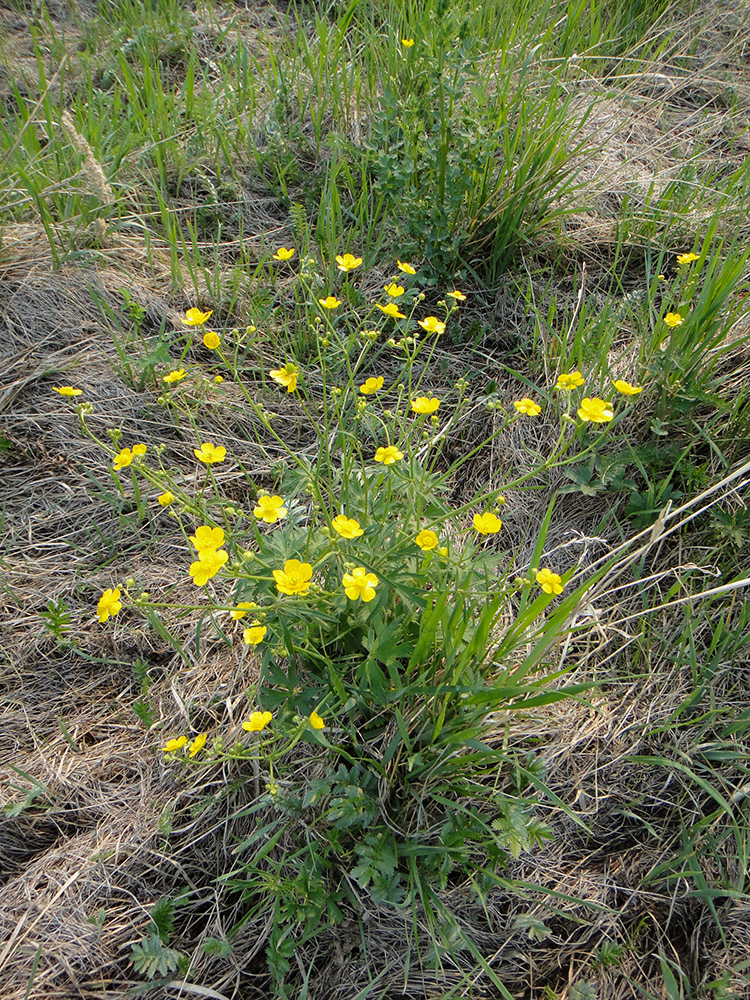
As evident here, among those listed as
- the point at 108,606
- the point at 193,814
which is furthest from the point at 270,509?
the point at 193,814

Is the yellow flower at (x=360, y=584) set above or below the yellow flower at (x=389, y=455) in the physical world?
below

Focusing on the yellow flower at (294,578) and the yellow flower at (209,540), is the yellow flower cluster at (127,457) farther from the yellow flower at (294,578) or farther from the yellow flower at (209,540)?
the yellow flower at (294,578)

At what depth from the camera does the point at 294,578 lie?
50.6 inches

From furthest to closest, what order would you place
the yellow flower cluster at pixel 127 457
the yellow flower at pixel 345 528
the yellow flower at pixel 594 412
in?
the yellow flower at pixel 594 412 < the yellow flower cluster at pixel 127 457 < the yellow flower at pixel 345 528

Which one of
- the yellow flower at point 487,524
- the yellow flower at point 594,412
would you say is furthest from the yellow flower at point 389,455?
the yellow flower at point 594,412

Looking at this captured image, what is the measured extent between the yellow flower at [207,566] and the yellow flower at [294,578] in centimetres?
12

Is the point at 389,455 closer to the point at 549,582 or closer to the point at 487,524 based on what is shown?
the point at 487,524

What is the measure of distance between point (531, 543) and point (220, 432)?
3.57 feet

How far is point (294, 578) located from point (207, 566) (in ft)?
0.57

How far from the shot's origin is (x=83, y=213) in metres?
2.48

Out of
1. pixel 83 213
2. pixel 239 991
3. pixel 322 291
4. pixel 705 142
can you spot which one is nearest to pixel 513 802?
pixel 239 991

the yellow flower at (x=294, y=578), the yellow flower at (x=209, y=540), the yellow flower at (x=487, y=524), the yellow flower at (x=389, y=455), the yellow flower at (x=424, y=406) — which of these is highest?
the yellow flower at (x=424, y=406)

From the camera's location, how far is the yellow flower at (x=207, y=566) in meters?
1.26

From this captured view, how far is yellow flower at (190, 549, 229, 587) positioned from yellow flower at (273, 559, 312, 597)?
0.12 m
